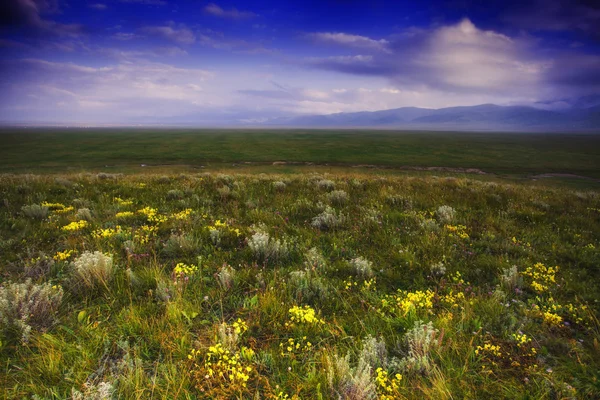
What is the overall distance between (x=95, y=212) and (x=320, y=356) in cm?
606

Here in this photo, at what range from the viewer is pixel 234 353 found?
2.56 m

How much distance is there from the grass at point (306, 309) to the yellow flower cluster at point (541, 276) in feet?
0.09

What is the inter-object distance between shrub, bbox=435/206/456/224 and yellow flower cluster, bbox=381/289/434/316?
3.16 meters

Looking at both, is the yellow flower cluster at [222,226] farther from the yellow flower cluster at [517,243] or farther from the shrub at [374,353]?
the yellow flower cluster at [517,243]

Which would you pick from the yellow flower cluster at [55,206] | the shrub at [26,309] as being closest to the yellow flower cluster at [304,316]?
the shrub at [26,309]

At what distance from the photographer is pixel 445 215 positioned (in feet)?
21.2

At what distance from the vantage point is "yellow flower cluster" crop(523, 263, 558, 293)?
383cm

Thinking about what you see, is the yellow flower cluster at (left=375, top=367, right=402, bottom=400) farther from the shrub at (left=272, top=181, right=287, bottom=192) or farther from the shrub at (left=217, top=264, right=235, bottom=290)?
the shrub at (left=272, top=181, right=287, bottom=192)

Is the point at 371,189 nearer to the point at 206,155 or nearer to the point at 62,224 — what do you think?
the point at 62,224

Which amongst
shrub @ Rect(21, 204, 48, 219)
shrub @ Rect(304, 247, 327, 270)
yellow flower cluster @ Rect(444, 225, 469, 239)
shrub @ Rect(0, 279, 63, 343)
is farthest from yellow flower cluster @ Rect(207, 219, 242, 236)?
yellow flower cluster @ Rect(444, 225, 469, 239)

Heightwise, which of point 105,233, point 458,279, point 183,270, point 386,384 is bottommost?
point 386,384

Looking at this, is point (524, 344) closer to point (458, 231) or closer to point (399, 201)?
point (458, 231)

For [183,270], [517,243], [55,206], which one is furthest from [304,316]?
[55,206]

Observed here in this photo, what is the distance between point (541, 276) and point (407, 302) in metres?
2.33
